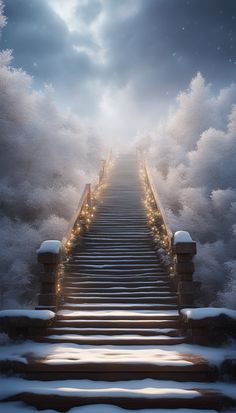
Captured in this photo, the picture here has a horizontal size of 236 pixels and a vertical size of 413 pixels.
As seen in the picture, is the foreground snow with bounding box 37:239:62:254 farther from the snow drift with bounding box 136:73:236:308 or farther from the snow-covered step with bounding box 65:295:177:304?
the snow drift with bounding box 136:73:236:308

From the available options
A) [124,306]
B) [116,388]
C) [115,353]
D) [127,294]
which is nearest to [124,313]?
[124,306]

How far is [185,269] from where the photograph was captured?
6910 mm

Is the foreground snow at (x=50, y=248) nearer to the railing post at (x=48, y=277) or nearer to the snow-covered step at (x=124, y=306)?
the railing post at (x=48, y=277)

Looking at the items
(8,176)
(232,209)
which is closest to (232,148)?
(232,209)

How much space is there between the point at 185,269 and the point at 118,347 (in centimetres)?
217

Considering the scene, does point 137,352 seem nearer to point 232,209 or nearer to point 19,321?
point 19,321

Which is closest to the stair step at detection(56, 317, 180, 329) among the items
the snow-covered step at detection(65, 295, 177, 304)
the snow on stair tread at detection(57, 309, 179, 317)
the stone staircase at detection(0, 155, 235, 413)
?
the stone staircase at detection(0, 155, 235, 413)

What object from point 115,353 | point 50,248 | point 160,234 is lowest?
point 115,353

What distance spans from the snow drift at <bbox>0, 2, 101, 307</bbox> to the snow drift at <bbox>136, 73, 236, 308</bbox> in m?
7.06

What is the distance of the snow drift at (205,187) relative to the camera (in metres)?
18.6

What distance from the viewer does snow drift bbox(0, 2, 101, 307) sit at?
15953 millimetres

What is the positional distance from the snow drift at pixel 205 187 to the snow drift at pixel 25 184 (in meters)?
7.06

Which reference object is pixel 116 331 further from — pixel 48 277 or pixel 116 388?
pixel 48 277

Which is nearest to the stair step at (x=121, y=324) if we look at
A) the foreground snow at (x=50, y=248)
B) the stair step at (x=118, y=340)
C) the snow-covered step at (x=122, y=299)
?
the stair step at (x=118, y=340)
